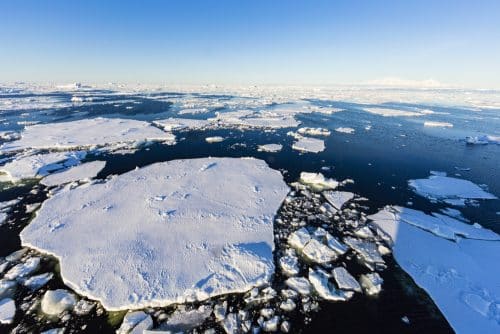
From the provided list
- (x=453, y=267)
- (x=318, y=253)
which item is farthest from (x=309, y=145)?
(x=453, y=267)

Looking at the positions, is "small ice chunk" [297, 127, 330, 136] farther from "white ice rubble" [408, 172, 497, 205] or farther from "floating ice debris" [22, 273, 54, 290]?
"floating ice debris" [22, 273, 54, 290]

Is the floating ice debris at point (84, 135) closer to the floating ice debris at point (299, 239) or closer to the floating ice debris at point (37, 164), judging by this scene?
the floating ice debris at point (37, 164)

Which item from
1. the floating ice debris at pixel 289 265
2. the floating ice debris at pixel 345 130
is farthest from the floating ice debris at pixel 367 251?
the floating ice debris at pixel 345 130

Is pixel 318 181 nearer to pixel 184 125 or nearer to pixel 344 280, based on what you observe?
pixel 344 280

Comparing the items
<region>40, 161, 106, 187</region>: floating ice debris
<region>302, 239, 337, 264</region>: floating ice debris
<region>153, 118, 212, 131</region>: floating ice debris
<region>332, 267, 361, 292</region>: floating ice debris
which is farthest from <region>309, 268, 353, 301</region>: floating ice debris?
<region>153, 118, 212, 131</region>: floating ice debris

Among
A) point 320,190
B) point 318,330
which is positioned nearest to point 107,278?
point 318,330
